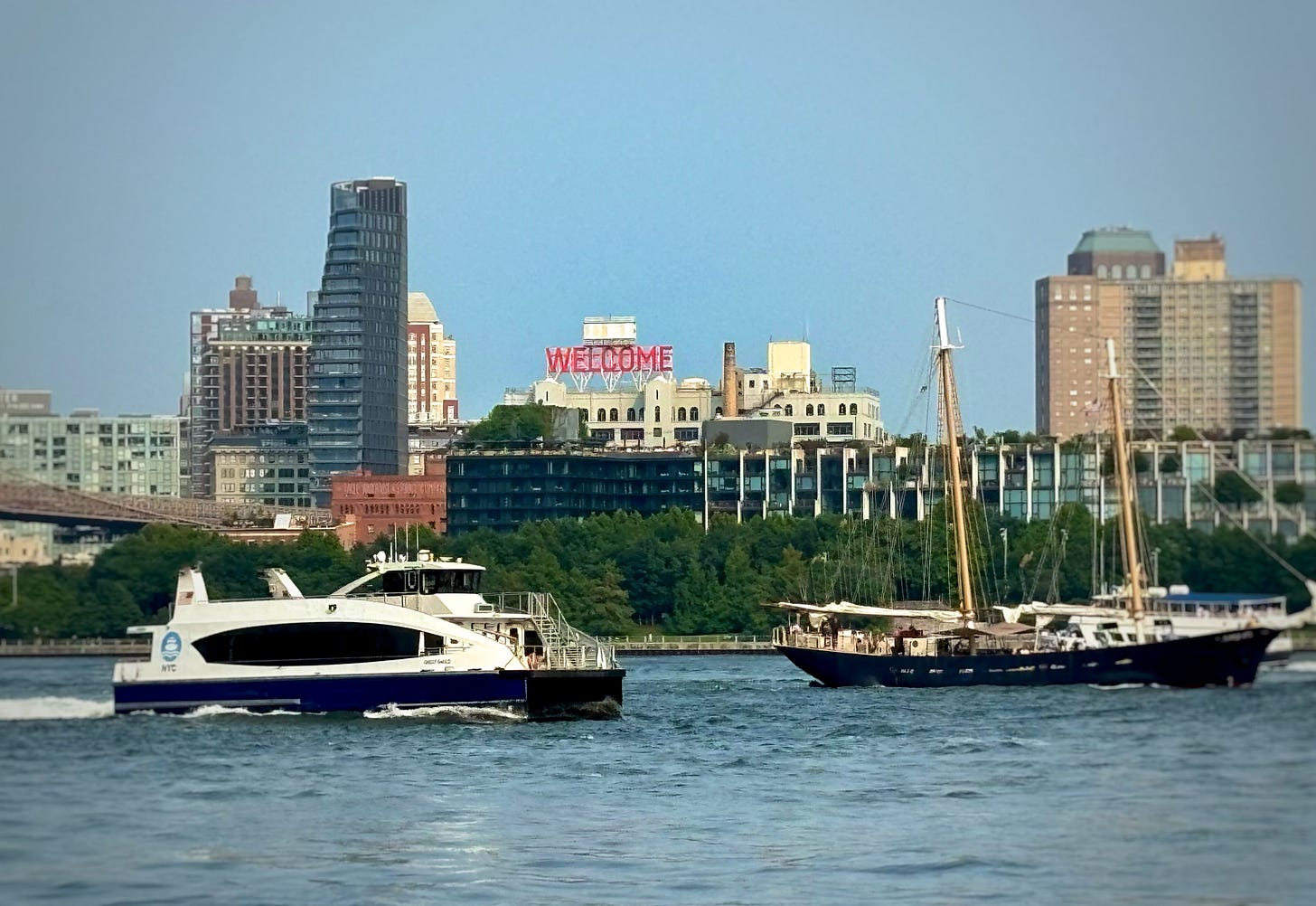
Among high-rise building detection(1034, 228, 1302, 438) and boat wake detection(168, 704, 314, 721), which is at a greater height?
high-rise building detection(1034, 228, 1302, 438)

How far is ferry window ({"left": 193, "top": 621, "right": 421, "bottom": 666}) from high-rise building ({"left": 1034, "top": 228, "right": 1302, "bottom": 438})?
24.3 metres

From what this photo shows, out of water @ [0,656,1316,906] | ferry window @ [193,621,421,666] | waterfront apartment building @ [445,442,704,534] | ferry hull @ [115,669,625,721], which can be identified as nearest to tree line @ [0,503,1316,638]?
ferry window @ [193,621,421,666]

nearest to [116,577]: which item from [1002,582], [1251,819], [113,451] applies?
[113,451]

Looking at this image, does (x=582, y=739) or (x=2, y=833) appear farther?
(x=582, y=739)

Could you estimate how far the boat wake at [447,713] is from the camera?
57.1m

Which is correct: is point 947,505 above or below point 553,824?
above

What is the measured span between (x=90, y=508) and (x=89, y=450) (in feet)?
3.92

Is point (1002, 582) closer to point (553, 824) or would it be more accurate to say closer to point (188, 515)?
point (188, 515)

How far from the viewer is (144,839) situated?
34.9 metres

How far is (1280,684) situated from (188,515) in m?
30.5

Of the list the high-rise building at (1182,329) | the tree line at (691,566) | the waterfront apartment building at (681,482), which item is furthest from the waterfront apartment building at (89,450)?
the waterfront apartment building at (681,482)

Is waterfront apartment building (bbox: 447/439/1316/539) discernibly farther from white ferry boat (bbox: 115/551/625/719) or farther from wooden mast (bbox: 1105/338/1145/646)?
wooden mast (bbox: 1105/338/1145/646)

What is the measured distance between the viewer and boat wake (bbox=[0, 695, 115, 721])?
4269 centimetres

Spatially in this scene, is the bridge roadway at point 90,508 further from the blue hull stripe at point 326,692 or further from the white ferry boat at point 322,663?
the blue hull stripe at point 326,692
